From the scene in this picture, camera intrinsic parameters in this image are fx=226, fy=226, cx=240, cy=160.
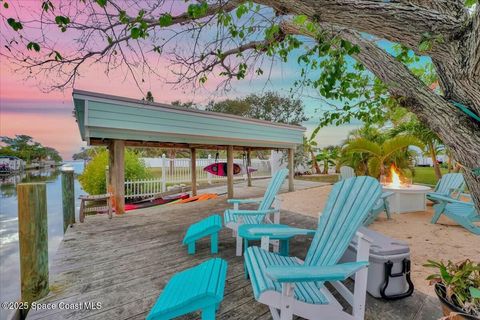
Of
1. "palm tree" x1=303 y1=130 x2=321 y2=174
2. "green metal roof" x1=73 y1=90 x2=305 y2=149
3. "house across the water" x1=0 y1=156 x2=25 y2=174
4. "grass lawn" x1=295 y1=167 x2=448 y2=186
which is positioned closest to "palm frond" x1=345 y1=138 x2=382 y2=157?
"green metal roof" x1=73 y1=90 x2=305 y2=149

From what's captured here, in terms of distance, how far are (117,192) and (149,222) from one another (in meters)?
1.18

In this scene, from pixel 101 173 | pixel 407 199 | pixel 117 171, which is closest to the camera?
pixel 117 171

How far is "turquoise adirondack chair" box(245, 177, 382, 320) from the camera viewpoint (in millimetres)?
1397

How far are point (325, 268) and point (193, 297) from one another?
0.90 metres

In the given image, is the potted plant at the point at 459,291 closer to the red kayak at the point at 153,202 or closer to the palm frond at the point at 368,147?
the palm frond at the point at 368,147

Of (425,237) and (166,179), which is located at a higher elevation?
(166,179)

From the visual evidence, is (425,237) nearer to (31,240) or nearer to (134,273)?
(134,273)

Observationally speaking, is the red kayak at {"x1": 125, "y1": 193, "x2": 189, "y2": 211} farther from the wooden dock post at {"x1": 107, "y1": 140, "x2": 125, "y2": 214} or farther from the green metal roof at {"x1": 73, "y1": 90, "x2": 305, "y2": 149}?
the green metal roof at {"x1": 73, "y1": 90, "x2": 305, "y2": 149}

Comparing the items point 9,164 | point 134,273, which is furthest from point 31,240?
point 9,164

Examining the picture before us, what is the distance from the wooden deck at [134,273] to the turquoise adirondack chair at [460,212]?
267 cm

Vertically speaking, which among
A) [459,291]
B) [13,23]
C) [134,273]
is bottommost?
[134,273]

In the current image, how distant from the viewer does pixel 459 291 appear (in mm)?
1417

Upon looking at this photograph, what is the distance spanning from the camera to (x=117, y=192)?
17.4ft

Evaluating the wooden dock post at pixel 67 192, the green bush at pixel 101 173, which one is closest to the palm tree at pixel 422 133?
the wooden dock post at pixel 67 192
